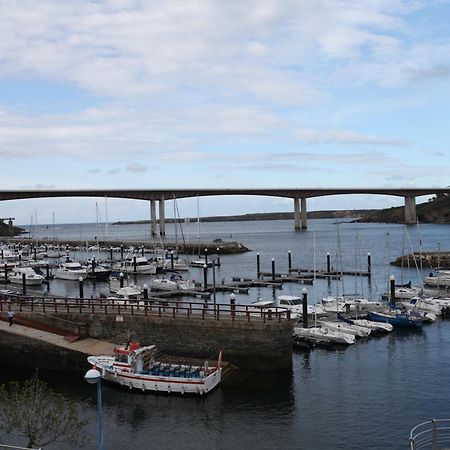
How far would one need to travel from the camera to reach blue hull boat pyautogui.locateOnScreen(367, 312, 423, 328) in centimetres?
3991

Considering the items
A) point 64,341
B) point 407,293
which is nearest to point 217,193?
point 407,293

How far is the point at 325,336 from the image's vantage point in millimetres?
35344

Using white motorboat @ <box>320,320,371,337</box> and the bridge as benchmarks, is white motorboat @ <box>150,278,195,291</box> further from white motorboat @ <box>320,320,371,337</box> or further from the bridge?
the bridge

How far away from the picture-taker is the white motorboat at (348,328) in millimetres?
36875

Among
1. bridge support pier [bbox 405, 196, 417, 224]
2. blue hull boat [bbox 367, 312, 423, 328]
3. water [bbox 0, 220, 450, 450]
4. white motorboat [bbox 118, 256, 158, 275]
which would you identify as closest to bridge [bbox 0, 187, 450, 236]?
bridge support pier [bbox 405, 196, 417, 224]

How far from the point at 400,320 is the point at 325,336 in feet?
25.1

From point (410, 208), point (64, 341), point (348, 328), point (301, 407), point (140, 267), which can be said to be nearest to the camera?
point (301, 407)

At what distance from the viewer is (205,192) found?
6289 inches

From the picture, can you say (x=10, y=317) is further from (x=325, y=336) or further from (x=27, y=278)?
(x=27, y=278)

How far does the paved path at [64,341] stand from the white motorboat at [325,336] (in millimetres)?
11977

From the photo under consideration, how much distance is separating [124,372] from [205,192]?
441ft

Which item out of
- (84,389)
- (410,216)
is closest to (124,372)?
(84,389)

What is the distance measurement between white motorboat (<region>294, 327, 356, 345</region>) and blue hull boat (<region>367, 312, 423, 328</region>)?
19.4 feet

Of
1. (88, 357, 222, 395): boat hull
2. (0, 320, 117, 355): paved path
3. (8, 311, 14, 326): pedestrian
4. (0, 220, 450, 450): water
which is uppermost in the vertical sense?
(8, 311, 14, 326): pedestrian
